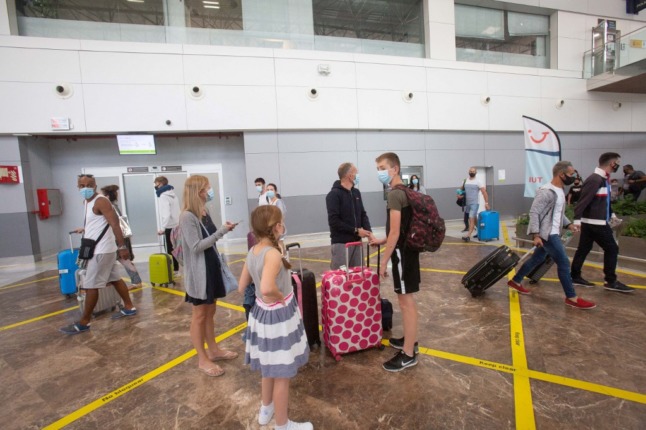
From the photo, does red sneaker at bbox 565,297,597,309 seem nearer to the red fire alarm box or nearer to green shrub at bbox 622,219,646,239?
green shrub at bbox 622,219,646,239

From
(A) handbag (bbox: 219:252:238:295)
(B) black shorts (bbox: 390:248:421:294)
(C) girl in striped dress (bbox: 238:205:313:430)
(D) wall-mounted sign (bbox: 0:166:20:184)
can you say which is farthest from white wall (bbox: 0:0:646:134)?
(C) girl in striped dress (bbox: 238:205:313:430)

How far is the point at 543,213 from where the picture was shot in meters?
4.02

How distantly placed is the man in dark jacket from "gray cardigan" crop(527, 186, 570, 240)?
85.6 inches

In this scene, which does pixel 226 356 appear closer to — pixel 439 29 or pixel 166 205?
pixel 166 205

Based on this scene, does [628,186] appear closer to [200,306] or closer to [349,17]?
[349,17]

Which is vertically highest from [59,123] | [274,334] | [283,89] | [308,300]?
[283,89]

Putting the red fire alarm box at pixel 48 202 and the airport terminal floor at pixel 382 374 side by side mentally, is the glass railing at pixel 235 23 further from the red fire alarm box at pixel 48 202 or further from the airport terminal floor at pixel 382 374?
the airport terminal floor at pixel 382 374

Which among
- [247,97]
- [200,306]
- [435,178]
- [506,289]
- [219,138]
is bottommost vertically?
[506,289]

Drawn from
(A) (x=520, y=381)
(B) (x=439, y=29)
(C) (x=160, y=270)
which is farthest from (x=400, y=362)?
(B) (x=439, y=29)

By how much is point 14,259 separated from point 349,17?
40.5ft

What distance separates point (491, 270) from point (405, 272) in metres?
2.41

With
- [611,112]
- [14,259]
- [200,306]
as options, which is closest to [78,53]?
[14,259]

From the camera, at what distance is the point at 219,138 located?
1029cm

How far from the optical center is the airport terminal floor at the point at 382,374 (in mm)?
2330
